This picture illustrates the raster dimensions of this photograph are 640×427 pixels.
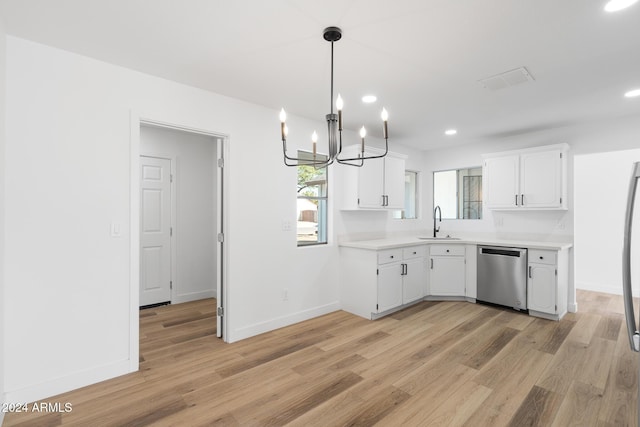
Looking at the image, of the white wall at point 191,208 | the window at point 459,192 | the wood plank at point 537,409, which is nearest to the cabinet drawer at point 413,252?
the window at point 459,192

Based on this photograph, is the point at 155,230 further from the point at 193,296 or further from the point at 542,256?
the point at 542,256

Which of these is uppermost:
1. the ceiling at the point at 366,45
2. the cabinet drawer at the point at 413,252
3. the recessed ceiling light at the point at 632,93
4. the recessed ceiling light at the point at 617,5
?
the ceiling at the point at 366,45

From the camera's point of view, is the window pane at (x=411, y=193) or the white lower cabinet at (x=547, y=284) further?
the window pane at (x=411, y=193)

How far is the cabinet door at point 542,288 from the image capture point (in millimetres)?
3799

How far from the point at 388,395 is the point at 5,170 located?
3097 mm

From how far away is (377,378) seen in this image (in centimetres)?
253

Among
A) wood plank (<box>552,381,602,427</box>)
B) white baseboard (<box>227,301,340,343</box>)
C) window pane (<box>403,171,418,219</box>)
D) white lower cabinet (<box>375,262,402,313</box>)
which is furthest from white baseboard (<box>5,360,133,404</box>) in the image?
window pane (<box>403,171,418,219</box>)

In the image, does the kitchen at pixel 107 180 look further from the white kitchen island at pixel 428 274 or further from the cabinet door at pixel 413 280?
the cabinet door at pixel 413 280

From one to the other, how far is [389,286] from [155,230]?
3.37 meters

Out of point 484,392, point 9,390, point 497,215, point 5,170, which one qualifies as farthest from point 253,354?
point 497,215

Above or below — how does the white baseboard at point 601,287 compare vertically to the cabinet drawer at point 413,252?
below

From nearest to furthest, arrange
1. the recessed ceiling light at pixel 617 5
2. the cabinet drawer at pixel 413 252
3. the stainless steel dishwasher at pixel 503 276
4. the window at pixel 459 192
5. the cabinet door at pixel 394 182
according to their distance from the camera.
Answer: the recessed ceiling light at pixel 617 5
the stainless steel dishwasher at pixel 503 276
the cabinet drawer at pixel 413 252
the cabinet door at pixel 394 182
the window at pixel 459 192

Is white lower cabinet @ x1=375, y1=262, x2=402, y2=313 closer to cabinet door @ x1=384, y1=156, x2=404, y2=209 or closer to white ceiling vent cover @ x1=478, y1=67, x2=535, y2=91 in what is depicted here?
cabinet door @ x1=384, y1=156, x2=404, y2=209

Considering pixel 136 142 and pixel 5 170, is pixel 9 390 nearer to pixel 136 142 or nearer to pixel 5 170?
pixel 5 170
